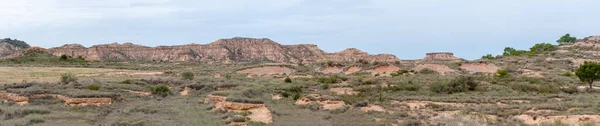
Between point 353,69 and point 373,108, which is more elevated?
point 353,69

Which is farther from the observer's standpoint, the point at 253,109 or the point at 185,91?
the point at 185,91

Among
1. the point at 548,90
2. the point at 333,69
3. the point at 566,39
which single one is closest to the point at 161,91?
the point at 548,90

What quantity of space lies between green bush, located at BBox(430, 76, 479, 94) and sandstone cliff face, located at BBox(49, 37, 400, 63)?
249 feet

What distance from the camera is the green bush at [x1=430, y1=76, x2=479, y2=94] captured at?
91.4ft

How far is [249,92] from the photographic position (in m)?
24.5

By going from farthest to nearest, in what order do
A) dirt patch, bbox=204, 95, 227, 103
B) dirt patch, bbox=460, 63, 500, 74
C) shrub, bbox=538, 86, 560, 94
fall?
dirt patch, bbox=460, 63, 500, 74, shrub, bbox=538, 86, 560, 94, dirt patch, bbox=204, 95, 227, 103

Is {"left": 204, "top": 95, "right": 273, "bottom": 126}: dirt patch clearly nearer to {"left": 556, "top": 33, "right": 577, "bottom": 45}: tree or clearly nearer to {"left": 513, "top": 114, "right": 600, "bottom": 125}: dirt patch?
{"left": 513, "top": 114, "right": 600, "bottom": 125}: dirt patch

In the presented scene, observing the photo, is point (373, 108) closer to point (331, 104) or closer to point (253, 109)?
point (331, 104)

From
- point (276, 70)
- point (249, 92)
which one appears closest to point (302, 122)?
point (249, 92)

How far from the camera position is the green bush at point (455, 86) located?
91.4 ft

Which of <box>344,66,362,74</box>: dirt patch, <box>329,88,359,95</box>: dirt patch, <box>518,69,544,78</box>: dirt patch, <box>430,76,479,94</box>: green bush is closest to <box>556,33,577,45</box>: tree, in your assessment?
<box>518,69,544,78</box>: dirt patch

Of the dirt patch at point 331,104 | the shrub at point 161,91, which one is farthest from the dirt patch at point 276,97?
the shrub at point 161,91

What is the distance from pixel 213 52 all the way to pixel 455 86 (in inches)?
3619

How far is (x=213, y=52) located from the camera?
11556cm
